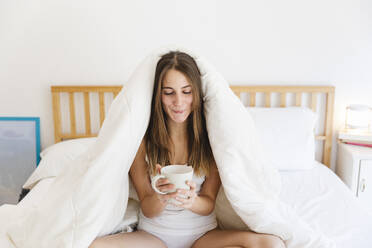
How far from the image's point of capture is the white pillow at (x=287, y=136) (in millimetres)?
2143

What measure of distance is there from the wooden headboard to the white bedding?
0.39 m

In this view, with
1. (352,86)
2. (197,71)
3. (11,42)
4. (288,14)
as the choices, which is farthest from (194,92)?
(11,42)

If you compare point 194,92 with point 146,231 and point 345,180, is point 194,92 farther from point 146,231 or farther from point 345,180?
point 345,180

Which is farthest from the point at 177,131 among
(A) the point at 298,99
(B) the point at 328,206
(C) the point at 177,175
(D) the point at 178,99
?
(A) the point at 298,99

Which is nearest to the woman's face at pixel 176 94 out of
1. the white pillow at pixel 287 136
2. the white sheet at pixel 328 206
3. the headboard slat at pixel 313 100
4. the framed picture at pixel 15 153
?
the white sheet at pixel 328 206

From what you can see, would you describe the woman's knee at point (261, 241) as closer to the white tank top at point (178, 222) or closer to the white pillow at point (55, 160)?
the white tank top at point (178, 222)

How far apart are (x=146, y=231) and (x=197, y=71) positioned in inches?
26.3

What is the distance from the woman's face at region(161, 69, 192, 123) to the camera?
1247 millimetres

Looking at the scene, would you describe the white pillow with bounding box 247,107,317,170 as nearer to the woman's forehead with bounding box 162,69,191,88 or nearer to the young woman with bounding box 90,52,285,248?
the young woman with bounding box 90,52,285,248

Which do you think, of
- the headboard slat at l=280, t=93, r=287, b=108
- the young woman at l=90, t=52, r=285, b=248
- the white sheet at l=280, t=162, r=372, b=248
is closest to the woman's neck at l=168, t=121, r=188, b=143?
the young woman at l=90, t=52, r=285, b=248

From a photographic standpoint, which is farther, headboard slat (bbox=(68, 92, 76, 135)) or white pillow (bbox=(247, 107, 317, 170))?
headboard slat (bbox=(68, 92, 76, 135))

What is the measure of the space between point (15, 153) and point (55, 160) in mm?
640

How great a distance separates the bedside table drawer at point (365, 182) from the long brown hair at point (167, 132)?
49.4 inches

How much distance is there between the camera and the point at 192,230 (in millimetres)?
1290
